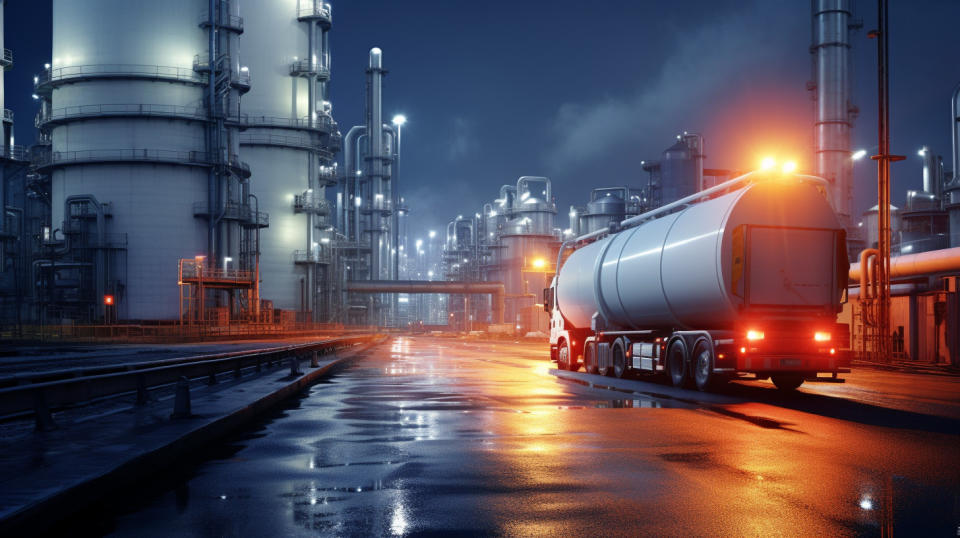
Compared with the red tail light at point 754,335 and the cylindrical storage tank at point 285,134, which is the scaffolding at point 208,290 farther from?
the red tail light at point 754,335

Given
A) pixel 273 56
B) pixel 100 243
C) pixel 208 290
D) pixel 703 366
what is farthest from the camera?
pixel 273 56

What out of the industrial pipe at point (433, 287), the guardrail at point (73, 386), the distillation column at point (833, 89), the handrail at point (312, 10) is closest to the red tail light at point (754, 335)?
the guardrail at point (73, 386)

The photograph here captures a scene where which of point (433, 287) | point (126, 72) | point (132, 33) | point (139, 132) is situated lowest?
point (433, 287)

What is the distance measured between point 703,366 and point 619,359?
5.01 metres

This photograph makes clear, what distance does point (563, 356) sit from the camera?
27625mm

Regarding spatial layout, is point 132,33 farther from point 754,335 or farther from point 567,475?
point 567,475

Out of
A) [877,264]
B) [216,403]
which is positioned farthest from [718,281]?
[877,264]

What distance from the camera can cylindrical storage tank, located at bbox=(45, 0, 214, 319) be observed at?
58.9 meters

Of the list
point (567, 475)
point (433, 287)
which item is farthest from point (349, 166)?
point (567, 475)

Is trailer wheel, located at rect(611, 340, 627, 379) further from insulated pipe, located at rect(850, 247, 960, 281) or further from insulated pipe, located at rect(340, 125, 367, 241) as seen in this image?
Result: insulated pipe, located at rect(340, 125, 367, 241)

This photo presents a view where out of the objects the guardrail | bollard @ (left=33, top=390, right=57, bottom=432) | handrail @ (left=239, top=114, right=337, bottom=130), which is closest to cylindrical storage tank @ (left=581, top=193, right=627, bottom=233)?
handrail @ (left=239, top=114, right=337, bottom=130)

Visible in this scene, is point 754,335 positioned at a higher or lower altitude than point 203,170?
lower

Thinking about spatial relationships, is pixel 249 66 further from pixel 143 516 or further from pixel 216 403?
pixel 143 516

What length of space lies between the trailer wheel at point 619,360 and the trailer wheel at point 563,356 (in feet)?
12.8
